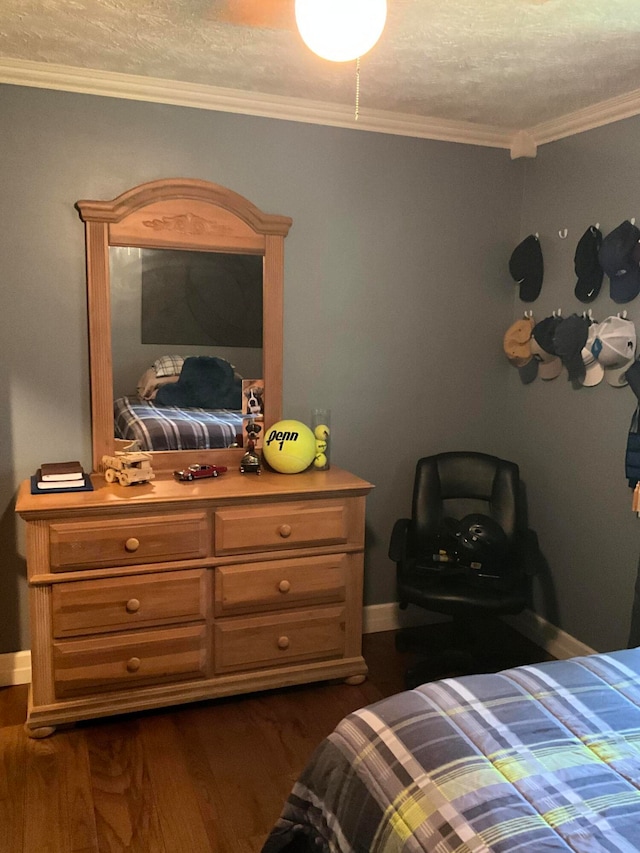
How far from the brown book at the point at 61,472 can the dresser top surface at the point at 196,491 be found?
73mm

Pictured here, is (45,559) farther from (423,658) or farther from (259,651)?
(423,658)

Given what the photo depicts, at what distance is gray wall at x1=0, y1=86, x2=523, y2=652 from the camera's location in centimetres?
268

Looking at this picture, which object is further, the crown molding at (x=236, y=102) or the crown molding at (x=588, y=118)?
the crown molding at (x=588, y=118)

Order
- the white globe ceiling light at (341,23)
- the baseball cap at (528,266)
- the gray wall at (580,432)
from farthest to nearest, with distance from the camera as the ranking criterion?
the baseball cap at (528,266) → the gray wall at (580,432) → the white globe ceiling light at (341,23)

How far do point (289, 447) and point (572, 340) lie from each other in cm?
130

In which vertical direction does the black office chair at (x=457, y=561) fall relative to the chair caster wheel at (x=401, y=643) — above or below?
above

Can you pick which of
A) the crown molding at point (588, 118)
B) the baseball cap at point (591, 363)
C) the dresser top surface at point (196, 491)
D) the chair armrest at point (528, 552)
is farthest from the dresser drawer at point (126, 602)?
the crown molding at point (588, 118)

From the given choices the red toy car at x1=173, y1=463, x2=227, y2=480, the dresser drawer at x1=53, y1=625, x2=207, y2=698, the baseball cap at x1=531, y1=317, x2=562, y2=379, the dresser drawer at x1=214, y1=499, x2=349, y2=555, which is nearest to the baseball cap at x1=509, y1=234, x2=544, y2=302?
the baseball cap at x1=531, y1=317, x2=562, y2=379

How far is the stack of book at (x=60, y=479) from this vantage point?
2488 mm

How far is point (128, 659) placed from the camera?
2537 millimetres

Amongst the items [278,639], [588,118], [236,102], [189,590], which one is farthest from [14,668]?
[588,118]

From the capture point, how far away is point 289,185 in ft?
9.82

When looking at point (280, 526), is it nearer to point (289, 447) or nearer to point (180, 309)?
point (289, 447)

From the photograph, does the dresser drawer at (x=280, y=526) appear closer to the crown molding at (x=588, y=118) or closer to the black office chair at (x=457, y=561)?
the black office chair at (x=457, y=561)
